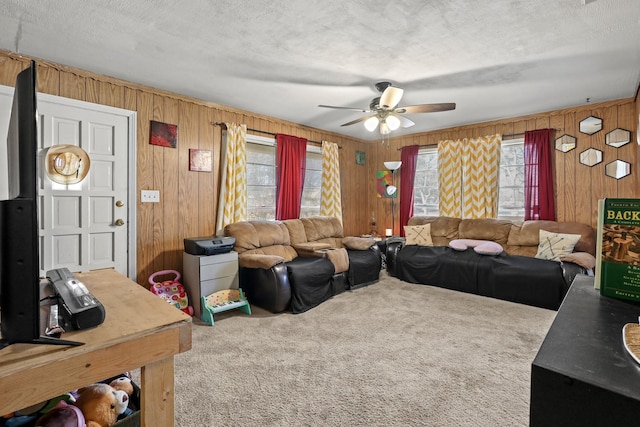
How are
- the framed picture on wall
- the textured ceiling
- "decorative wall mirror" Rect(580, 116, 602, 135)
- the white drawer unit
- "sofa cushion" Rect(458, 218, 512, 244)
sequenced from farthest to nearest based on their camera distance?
"sofa cushion" Rect(458, 218, 512, 244) → "decorative wall mirror" Rect(580, 116, 602, 135) → the framed picture on wall → the white drawer unit → the textured ceiling

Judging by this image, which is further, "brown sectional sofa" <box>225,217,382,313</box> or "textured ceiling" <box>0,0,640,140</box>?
"brown sectional sofa" <box>225,217,382,313</box>

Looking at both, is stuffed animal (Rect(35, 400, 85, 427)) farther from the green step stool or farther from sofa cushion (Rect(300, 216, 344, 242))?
sofa cushion (Rect(300, 216, 344, 242))

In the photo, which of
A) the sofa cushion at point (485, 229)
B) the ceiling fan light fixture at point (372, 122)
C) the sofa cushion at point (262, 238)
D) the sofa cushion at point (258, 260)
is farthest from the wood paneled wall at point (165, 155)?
the sofa cushion at point (485, 229)

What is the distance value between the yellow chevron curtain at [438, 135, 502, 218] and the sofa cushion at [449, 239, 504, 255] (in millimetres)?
600

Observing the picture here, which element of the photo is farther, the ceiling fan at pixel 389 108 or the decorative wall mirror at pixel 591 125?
the decorative wall mirror at pixel 591 125

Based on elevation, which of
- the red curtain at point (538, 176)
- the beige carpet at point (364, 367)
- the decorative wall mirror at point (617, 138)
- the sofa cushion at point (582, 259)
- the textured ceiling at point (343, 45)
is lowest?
the beige carpet at point (364, 367)

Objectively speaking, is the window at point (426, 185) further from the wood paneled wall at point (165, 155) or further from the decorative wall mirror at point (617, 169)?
the wood paneled wall at point (165, 155)

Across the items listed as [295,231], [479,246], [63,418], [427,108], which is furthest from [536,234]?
[63,418]

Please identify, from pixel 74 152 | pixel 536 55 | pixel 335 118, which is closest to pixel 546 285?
pixel 536 55

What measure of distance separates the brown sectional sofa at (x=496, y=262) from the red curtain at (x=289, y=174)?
1.61 metres

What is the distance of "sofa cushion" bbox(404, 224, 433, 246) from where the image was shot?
185 inches

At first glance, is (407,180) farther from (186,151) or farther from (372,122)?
(186,151)

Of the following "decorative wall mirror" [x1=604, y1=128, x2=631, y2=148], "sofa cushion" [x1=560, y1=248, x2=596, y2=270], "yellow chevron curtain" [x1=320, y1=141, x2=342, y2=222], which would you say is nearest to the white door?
"yellow chevron curtain" [x1=320, y1=141, x2=342, y2=222]

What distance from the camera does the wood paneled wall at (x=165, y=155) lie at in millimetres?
2902
